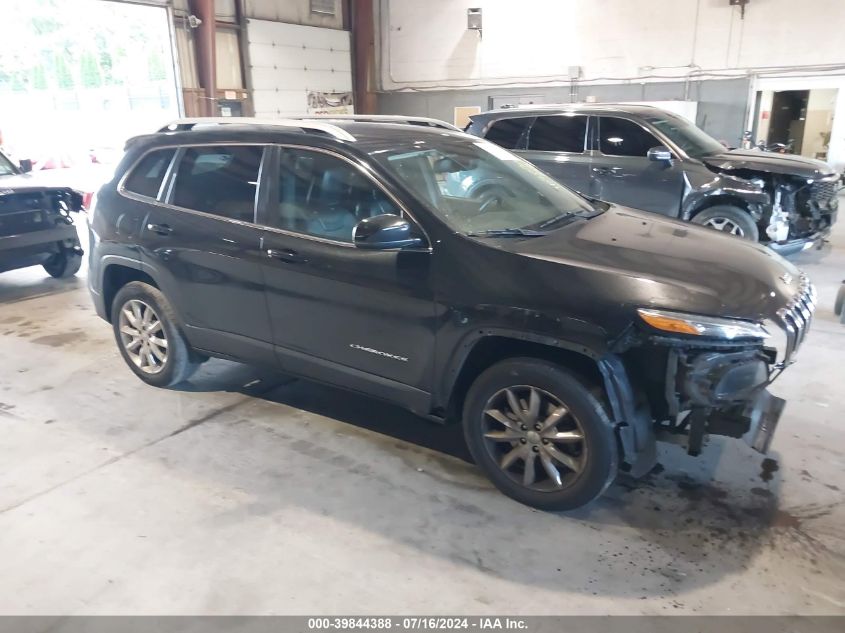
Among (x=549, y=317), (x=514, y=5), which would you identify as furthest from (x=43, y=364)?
(x=514, y=5)

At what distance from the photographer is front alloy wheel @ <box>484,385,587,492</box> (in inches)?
111

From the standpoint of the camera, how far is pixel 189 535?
288 cm

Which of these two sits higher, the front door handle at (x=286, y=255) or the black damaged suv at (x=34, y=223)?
the front door handle at (x=286, y=255)

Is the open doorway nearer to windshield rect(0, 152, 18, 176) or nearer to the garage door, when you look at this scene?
the garage door

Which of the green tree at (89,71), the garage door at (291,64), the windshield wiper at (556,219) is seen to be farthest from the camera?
the garage door at (291,64)

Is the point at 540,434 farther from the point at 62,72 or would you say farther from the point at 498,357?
the point at 62,72

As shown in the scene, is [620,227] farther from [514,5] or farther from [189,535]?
[514,5]

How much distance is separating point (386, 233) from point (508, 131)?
18.6 feet

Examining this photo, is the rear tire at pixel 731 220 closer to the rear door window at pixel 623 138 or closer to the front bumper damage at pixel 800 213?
the front bumper damage at pixel 800 213

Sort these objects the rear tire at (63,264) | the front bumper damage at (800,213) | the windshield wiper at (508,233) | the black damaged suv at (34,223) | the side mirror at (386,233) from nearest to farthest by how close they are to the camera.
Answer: the side mirror at (386,233), the windshield wiper at (508,233), the black damaged suv at (34,223), the front bumper damage at (800,213), the rear tire at (63,264)

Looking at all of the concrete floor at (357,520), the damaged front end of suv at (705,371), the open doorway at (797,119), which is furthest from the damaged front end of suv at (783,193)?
the open doorway at (797,119)

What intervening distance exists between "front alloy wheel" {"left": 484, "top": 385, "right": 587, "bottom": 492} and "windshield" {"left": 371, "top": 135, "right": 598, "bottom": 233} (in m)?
0.83

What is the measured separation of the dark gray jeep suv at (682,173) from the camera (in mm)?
7082

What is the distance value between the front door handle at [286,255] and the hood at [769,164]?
5.58 metres
